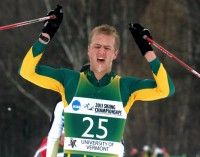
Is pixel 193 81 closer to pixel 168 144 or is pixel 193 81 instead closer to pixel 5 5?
pixel 168 144

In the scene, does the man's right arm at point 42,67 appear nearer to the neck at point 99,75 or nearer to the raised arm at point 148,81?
the neck at point 99,75

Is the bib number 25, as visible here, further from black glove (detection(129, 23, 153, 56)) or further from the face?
black glove (detection(129, 23, 153, 56))

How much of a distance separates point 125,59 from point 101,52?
69.7ft

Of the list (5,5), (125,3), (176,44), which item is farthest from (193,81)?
(5,5)

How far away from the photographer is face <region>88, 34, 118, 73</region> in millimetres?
5113

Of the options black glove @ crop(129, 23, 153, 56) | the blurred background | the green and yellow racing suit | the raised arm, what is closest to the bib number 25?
the green and yellow racing suit

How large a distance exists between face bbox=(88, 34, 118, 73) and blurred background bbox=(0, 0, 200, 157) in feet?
57.6

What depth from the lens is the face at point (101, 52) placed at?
5.11 meters

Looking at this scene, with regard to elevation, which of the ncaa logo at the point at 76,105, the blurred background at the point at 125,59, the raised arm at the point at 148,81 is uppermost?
the blurred background at the point at 125,59

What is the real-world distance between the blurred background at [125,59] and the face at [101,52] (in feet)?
57.6

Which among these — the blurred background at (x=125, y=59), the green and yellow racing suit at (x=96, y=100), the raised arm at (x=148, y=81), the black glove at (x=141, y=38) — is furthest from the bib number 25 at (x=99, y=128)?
the blurred background at (x=125, y=59)

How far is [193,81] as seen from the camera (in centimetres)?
2725

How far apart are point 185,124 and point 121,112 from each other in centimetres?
2133

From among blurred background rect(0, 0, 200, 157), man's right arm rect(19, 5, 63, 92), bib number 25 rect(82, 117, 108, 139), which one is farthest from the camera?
blurred background rect(0, 0, 200, 157)
